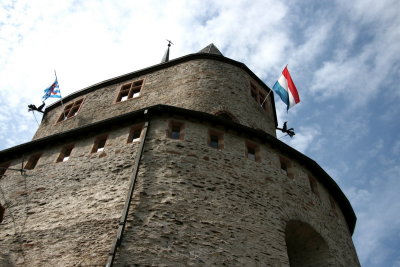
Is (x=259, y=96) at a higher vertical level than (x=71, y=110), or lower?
Answer: higher

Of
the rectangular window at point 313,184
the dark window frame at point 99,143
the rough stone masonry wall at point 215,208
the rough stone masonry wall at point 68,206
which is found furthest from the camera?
the rectangular window at point 313,184

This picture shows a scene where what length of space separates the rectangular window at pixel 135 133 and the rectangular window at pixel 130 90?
4783 mm

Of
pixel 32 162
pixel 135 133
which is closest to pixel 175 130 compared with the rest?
pixel 135 133

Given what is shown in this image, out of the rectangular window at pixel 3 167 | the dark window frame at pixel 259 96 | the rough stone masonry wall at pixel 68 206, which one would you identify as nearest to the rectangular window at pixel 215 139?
the rough stone masonry wall at pixel 68 206

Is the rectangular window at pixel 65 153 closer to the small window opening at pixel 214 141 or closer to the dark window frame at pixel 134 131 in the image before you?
the dark window frame at pixel 134 131

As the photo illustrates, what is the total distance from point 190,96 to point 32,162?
6076 mm

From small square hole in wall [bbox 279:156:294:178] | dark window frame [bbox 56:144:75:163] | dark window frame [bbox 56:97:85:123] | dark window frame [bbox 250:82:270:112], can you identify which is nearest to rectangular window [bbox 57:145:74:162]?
dark window frame [bbox 56:144:75:163]

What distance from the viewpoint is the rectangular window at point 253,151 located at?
11637 mm

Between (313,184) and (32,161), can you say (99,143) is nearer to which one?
(32,161)

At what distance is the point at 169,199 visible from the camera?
30.8 feet

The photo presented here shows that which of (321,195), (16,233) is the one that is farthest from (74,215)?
(321,195)

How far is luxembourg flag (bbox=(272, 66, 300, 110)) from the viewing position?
1583 centimetres

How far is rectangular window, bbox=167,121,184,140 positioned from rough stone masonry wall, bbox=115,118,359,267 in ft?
0.59

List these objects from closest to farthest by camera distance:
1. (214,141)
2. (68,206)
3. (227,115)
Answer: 1. (68,206)
2. (214,141)
3. (227,115)
